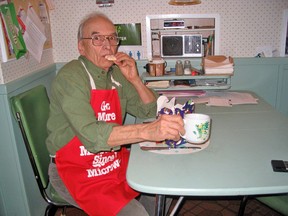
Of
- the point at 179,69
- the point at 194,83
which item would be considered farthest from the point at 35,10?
the point at 194,83

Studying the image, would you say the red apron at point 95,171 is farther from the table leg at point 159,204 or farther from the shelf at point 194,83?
the shelf at point 194,83

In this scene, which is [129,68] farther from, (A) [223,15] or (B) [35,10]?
(A) [223,15]

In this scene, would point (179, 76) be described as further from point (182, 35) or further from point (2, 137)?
point (2, 137)

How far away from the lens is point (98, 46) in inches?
56.1

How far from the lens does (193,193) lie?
91 cm

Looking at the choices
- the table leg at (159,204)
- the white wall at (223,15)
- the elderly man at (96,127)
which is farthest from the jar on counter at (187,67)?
the table leg at (159,204)

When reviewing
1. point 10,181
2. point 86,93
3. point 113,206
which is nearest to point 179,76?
point 86,93

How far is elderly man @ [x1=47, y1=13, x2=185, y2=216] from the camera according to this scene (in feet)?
3.64

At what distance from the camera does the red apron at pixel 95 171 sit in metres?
1.26

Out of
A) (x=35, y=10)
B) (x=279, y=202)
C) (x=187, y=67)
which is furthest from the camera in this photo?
(x=187, y=67)

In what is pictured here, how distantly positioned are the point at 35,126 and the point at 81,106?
378mm

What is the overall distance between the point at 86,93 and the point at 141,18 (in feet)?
4.24

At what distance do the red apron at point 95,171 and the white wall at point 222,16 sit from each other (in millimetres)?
1092

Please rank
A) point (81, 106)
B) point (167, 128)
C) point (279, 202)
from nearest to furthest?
point (167, 128)
point (81, 106)
point (279, 202)
